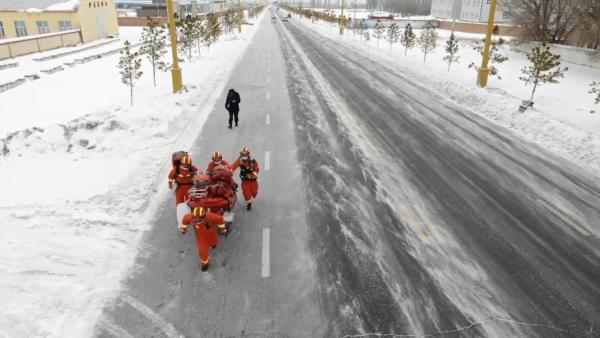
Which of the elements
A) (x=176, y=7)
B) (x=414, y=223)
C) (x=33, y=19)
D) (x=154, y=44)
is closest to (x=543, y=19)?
(x=154, y=44)

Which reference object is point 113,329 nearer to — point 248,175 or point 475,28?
point 248,175

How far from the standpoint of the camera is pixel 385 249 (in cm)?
680

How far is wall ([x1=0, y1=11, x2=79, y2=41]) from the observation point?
117 ft

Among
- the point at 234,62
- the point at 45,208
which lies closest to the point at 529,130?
the point at 45,208

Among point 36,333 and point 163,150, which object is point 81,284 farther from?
point 163,150

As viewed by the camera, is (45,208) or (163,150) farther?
(163,150)

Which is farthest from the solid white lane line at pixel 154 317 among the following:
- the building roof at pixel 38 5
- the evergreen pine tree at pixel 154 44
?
the building roof at pixel 38 5

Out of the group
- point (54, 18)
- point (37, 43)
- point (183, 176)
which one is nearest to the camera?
point (183, 176)

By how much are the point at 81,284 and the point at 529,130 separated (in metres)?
14.0

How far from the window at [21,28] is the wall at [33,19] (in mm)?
267

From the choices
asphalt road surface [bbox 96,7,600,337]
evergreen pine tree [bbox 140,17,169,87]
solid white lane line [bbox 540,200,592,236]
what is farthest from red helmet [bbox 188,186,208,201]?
evergreen pine tree [bbox 140,17,169,87]

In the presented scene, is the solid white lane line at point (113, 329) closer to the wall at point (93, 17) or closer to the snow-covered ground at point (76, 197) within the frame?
the snow-covered ground at point (76, 197)

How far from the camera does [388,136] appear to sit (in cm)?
1275

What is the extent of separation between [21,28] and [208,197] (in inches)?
1618
